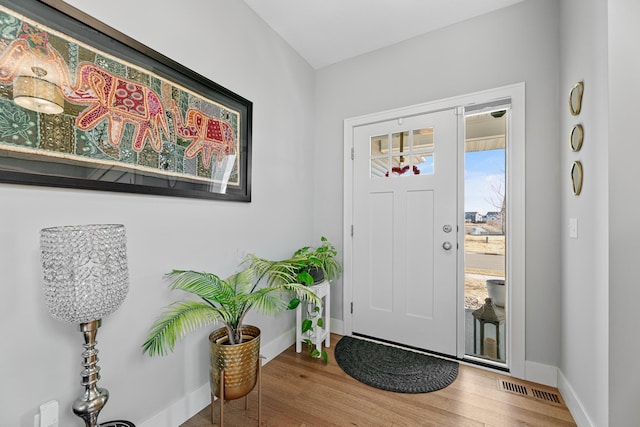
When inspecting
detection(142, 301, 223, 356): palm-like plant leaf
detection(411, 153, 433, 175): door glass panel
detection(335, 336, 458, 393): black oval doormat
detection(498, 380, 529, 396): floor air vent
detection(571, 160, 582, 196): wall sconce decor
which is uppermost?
detection(411, 153, 433, 175): door glass panel

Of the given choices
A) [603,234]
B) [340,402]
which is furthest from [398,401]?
[603,234]

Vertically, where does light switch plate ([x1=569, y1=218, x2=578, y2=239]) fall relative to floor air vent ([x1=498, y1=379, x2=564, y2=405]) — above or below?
above

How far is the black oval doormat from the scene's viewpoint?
73.7 inches

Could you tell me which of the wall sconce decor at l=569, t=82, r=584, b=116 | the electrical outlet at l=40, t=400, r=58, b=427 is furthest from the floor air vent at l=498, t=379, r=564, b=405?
the electrical outlet at l=40, t=400, r=58, b=427

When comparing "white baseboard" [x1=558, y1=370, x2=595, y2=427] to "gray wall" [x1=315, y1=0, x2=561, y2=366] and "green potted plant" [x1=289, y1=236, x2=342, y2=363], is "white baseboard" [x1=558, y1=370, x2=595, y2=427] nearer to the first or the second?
"gray wall" [x1=315, y1=0, x2=561, y2=366]

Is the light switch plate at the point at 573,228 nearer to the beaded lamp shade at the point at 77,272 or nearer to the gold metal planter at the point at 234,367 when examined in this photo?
the gold metal planter at the point at 234,367

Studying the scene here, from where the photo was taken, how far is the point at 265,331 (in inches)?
85.7

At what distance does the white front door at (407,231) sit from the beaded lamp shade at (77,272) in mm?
2014

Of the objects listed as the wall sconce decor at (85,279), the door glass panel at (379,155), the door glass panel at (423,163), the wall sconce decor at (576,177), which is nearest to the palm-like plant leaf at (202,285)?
the wall sconce decor at (85,279)

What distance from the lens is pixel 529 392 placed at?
1800 millimetres

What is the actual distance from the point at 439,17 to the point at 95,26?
225 cm

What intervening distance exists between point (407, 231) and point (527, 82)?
1.38 metres

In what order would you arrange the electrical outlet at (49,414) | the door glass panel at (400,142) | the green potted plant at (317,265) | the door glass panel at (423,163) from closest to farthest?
the electrical outlet at (49,414), the green potted plant at (317,265), the door glass panel at (423,163), the door glass panel at (400,142)

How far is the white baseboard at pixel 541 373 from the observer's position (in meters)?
1.85
